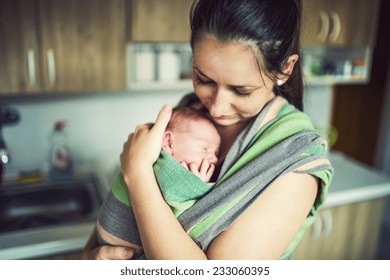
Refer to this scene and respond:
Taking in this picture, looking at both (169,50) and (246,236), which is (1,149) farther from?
(246,236)

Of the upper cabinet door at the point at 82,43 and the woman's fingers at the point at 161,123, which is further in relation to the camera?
the upper cabinet door at the point at 82,43

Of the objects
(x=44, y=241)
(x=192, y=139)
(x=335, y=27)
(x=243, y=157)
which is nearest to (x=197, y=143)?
(x=192, y=139)

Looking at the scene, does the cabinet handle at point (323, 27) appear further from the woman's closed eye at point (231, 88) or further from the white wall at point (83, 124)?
the woman's closed eye at point (231, 88)

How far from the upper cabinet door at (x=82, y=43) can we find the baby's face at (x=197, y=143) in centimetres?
66

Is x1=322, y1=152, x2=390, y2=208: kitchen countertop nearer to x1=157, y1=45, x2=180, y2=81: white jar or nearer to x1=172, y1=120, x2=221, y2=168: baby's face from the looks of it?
x1=157, y1=45, x2=180, y2=81: white jar

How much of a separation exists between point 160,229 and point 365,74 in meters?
1.49

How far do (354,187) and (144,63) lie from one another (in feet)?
3.20

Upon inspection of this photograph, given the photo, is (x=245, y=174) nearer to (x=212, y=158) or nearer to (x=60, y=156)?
(x=212, y=158)

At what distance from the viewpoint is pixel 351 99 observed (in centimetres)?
305

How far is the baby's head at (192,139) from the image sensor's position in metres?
0.69

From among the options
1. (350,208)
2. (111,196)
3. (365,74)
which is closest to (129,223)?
(111,196)

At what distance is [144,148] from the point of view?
Answer: 1.98ft

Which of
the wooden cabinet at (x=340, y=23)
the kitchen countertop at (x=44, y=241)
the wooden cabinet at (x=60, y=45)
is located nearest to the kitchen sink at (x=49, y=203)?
the kitchen countertop at (x=44, y=241)

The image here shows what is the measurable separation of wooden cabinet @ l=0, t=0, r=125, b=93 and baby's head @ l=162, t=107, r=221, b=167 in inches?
25.2
